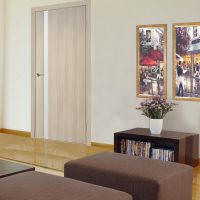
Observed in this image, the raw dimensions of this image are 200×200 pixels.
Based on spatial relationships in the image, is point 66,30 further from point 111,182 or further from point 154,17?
point 111,182

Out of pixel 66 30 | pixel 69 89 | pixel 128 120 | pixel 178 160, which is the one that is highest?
pixel 66 30

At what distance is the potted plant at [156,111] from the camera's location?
500 centimetres

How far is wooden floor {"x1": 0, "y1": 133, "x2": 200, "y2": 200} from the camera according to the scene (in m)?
4.67

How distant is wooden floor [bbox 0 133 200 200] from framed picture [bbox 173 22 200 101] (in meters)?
0.93

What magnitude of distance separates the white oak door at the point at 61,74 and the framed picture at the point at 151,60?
95cm

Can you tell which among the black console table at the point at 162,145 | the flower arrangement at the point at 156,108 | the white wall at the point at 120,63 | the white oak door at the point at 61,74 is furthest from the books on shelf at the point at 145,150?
the white oak door at the point at 61,74

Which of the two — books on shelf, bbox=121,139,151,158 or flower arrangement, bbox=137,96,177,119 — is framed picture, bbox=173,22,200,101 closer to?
flower arrangement, bbox=137,96,177,119

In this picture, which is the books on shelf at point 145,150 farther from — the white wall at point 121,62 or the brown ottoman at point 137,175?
the brown ottoman at point 137,175

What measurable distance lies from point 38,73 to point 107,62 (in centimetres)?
136

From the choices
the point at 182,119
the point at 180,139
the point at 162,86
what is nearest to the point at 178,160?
the point at 180,139

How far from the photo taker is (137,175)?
3016 mm

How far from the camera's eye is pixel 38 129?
6.76 metres

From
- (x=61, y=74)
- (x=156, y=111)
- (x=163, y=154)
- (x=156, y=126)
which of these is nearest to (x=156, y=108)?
(x=156, y=111)

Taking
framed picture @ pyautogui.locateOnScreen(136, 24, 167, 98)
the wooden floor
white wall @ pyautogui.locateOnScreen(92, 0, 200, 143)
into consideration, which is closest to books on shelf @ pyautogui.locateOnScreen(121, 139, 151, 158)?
white wall @ pyautogui.locateOnScreen(92, 0, 200, 143)
